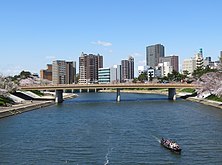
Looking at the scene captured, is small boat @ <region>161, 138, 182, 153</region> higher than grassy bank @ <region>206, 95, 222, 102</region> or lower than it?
lower

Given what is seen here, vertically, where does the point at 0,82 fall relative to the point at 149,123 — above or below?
above

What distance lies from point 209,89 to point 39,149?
56.2 metres

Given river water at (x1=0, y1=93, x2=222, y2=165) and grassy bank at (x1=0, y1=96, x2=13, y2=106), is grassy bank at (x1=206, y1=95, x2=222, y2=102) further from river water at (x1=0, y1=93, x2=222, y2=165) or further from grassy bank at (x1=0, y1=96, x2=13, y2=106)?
grassy bank at (x1=0, y1=96, x2=13, y2=106)

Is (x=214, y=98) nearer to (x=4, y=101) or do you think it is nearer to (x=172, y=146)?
(x=4, y=101)

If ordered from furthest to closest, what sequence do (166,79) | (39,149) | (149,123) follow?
(166,79), (149,123), (39,149)

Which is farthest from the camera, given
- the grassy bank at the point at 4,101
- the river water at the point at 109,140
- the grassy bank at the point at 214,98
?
the grassy bank at the point at 214,98

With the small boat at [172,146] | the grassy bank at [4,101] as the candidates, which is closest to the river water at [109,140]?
the small boat at [172,146]

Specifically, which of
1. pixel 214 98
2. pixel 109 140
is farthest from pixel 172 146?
pixel 214 98

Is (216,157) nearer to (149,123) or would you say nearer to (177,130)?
(177,130)

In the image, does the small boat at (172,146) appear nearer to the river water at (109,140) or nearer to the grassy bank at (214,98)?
the river water at (109,140)

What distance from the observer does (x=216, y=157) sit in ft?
92.9

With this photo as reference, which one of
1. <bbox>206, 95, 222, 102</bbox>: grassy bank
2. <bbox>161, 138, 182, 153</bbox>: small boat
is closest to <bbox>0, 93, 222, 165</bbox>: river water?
<bbox>161, 138, 182, 153</bbox>: small boat

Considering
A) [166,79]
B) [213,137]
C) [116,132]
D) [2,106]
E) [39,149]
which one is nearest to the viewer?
[39,149]

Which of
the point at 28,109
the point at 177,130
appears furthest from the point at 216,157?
the point at 28,109
